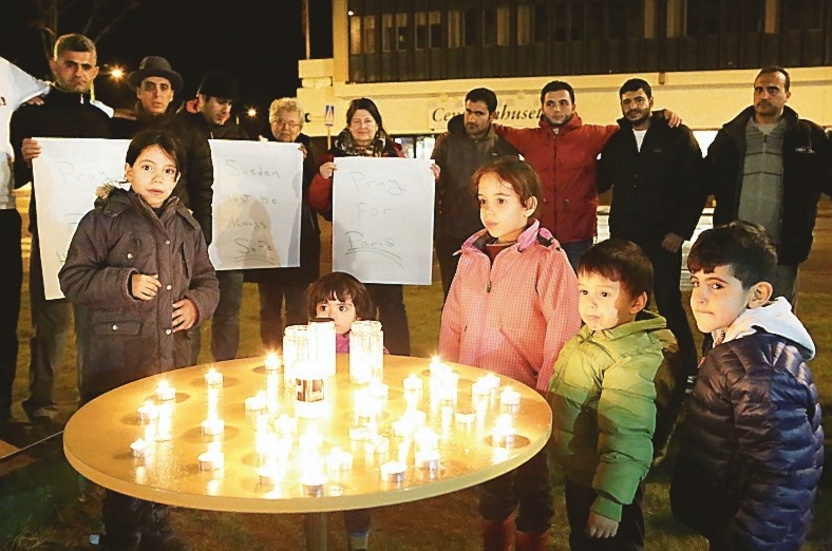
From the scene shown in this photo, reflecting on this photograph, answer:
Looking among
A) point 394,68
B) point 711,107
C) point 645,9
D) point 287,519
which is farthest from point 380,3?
point 287,519

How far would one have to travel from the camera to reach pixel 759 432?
298cm

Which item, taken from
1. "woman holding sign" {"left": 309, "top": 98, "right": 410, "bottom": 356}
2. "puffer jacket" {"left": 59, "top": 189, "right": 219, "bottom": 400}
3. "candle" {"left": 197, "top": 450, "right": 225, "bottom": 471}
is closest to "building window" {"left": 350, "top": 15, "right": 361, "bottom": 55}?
"woman holding sign" {"left": 309, "top": 98, "right": 410, "bottom": 356}

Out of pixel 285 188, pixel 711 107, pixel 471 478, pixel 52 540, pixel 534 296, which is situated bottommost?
pixel 52 540

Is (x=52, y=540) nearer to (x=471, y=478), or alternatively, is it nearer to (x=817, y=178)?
(x=471, y=478)

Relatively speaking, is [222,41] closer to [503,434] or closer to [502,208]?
[502,208]

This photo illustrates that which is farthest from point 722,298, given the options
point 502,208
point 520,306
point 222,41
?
point 222,41

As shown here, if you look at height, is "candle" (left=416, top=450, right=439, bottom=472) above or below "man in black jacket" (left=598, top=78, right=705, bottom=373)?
below

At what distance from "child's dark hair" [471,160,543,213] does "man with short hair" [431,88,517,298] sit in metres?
2.54

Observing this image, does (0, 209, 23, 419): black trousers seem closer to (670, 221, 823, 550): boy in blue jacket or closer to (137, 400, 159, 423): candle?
(137, 400, 159, 423): candle

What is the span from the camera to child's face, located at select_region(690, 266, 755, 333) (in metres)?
3.27

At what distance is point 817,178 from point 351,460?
5.12m

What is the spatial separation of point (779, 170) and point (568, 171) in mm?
1529

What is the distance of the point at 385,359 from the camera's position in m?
4.15

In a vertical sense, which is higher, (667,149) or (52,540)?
(667,149)
